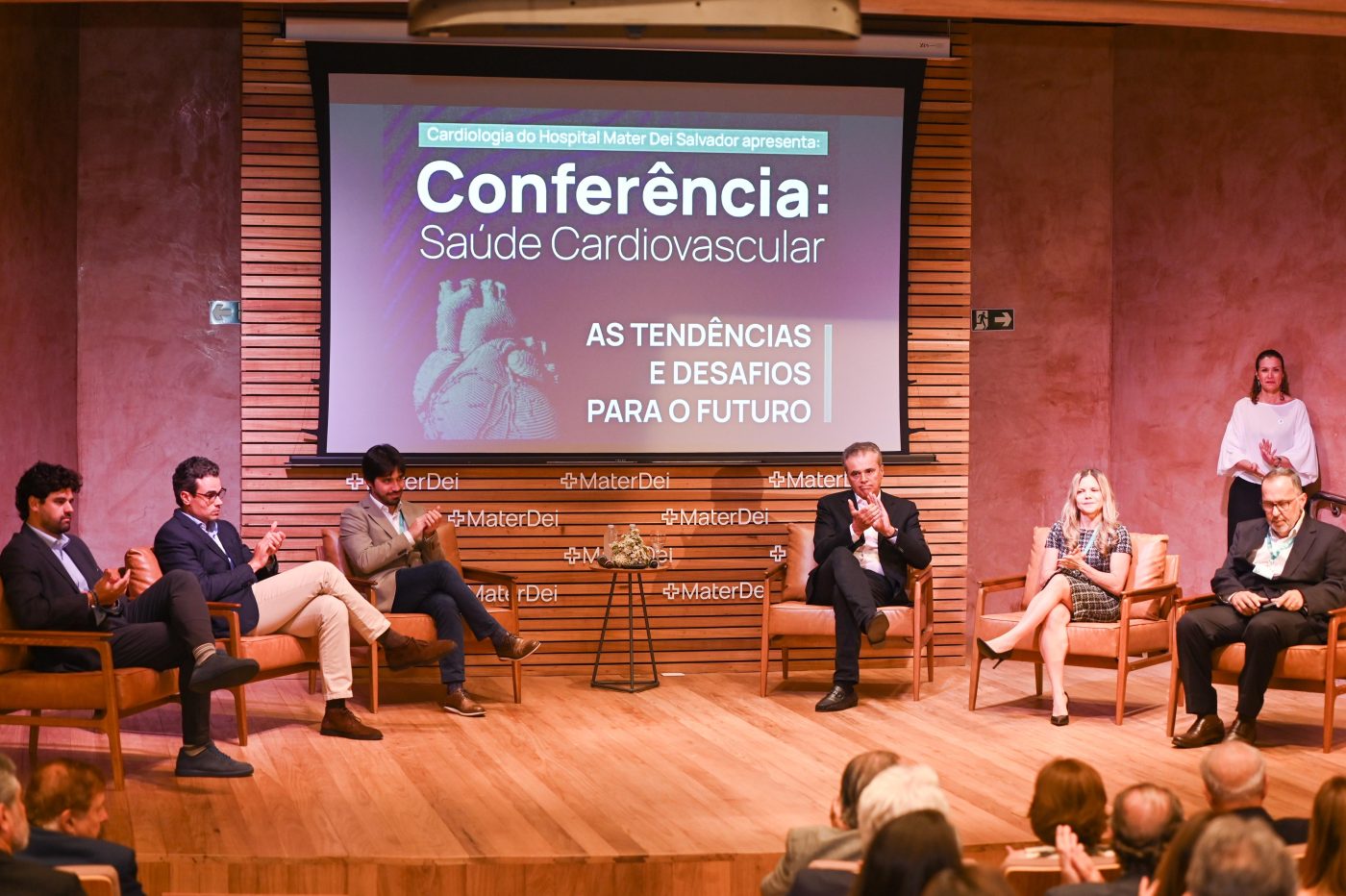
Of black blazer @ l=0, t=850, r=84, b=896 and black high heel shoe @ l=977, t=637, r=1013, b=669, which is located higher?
black blazer @ l=0, t=850, r=84, b=896

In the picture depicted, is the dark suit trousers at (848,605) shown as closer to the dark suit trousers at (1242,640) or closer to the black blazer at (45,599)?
the dark suit trousers at (1242,640)

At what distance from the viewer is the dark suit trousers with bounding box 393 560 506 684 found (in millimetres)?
6570

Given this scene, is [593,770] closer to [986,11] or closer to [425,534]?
[425,534]

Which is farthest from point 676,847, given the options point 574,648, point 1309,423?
point 1309,423

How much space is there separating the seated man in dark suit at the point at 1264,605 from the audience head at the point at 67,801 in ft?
14.2

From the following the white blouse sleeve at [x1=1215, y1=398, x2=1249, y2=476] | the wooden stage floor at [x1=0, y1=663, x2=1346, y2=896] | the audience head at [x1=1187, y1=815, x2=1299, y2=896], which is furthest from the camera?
the white blouse sleeve at [x1=1215, y1=398, x2=1249, y2=476]

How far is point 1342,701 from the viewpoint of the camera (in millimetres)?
7016

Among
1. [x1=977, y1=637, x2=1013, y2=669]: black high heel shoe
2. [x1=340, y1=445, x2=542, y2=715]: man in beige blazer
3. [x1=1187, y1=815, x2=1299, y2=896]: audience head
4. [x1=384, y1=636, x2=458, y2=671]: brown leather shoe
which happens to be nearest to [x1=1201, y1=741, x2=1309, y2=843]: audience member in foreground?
[x1=1187, y1=815, x2=1299, y2=896]: audience head

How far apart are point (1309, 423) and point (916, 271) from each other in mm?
2260

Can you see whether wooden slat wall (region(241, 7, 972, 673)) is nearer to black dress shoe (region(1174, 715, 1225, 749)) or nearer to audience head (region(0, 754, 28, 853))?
black dress shoe (region(1174, 715, 1225, 749))

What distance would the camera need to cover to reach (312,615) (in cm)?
606

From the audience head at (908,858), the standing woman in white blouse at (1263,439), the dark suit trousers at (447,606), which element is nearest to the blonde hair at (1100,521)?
the standing woman in white blouse at (1263,439)

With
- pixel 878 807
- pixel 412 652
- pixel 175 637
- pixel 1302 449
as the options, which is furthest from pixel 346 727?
pixel 1302 449

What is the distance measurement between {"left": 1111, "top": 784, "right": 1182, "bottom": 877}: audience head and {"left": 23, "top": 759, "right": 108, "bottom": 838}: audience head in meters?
2.22
